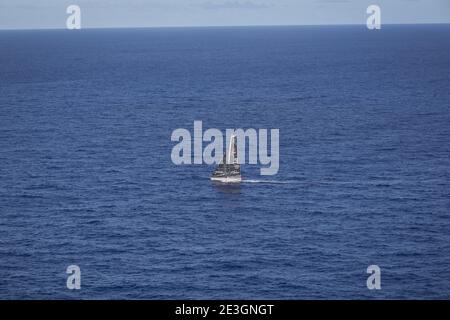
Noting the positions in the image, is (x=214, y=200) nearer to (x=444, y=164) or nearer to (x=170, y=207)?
(x=170, y=207)

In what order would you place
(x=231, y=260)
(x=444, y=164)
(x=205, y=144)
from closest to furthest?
(x=231, y=260) < (x=444, y=164) < (x=205, y=144)

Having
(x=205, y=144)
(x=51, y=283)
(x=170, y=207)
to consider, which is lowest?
(x=51, y=283)

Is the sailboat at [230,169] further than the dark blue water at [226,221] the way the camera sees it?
Yes

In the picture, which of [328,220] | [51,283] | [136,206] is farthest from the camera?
[136,206]

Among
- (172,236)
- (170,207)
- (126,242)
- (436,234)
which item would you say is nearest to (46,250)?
(126,242)

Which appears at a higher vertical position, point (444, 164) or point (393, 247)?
point (444, 164)

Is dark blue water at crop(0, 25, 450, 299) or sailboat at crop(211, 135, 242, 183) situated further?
sailboat at crop(211, 135, 242, 183)

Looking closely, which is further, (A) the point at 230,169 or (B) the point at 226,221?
(A) the point at 230,169

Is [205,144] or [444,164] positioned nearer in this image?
[444,164]
